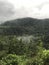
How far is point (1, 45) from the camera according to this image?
91.6 metres

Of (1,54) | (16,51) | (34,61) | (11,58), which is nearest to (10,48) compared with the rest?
(16,51)

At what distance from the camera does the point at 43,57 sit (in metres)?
46.6

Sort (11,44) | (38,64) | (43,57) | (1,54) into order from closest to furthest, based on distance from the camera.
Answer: (38,64)
(43,57)
(1,54)
(11,44)

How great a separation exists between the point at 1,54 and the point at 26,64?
27425 mm

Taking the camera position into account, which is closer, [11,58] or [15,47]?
[11,58]

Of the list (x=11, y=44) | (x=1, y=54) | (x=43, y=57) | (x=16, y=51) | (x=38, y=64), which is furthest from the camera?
(x=11, y=44)

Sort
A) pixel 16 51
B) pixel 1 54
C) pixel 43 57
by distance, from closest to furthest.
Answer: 1. pixel 43 57
2. pixel 1 54
3. pixel 16 51

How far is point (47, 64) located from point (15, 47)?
4277 centimetres

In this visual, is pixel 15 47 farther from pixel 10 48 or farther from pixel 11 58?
pixel 11 58

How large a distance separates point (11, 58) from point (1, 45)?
43.7m

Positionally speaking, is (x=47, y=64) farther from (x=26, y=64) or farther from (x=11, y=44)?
(x=11, y=44)

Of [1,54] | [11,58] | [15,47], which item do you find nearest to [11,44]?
[15,47]

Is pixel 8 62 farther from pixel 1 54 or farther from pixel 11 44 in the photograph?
pixel 11 44

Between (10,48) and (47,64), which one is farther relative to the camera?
(10,48)
